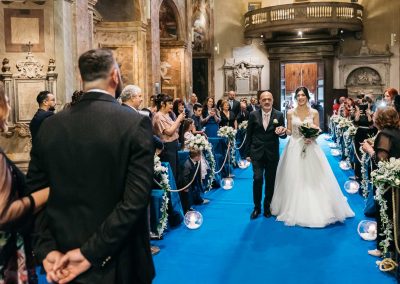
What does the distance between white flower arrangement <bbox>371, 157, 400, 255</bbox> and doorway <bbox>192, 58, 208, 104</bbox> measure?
774 inches

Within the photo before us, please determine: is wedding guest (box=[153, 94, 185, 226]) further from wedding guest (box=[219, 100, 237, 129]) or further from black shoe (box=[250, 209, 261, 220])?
wedding guest (box=[219, 100, 237, 129])

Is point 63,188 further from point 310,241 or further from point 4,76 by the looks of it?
point 4,76

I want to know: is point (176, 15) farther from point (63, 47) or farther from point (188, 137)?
point (188, 137)

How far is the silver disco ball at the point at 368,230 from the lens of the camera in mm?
5824

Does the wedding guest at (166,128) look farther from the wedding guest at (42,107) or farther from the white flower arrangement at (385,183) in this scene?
the white flower arrangement at (385,183)

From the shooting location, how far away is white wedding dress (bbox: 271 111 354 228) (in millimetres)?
6530

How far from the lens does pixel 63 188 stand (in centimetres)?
219

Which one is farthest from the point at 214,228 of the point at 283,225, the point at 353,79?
the point at 353,79

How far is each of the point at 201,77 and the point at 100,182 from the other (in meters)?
22.5

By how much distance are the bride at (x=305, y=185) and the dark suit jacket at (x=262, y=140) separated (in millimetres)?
202

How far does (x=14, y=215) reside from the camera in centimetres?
240

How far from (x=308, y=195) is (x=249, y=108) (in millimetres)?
10551

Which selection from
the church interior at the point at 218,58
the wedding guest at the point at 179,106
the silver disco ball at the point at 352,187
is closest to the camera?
the church interior at the point at 218,58

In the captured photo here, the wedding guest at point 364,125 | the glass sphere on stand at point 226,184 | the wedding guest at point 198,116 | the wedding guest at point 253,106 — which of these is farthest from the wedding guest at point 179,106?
the wedding guest at point 253,106
